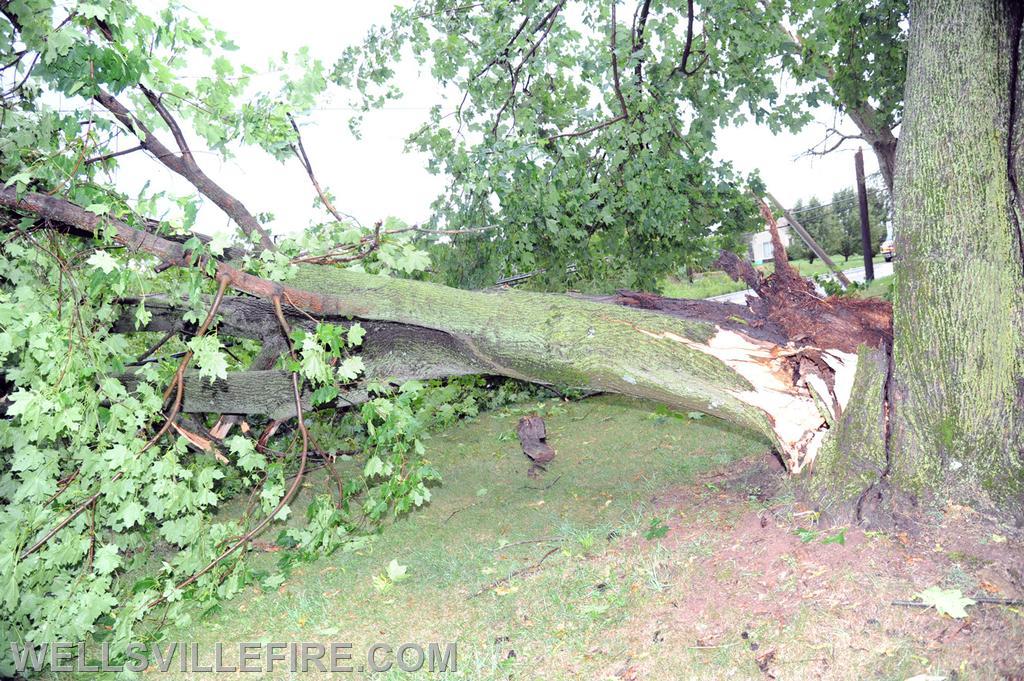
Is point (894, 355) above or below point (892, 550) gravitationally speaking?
above

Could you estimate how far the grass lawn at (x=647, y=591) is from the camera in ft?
12.3

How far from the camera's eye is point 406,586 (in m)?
5.04

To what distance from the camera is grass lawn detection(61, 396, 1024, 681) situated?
3764 mm

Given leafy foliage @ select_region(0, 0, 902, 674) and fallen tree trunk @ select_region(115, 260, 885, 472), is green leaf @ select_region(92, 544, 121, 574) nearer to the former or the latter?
leafy foliage @ select_region(0, 0, 902, 674)

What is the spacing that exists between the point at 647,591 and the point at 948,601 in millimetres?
1483

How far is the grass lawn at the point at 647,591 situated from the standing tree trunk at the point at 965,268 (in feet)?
1.44

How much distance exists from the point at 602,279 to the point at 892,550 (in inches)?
198

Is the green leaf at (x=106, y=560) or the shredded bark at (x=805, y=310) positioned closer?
the green leaf at (x=106, y=560)

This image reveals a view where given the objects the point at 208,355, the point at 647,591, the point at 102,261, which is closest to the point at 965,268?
the point at 647,591

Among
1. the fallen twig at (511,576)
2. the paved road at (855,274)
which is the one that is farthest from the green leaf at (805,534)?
the paved road at (855,274)

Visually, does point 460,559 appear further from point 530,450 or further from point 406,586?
point 530,450

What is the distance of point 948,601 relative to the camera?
3.88 metres

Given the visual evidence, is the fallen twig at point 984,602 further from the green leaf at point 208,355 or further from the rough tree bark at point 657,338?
the green leaf at point 208,355

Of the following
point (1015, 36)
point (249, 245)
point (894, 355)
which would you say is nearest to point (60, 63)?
point (249, 245)
